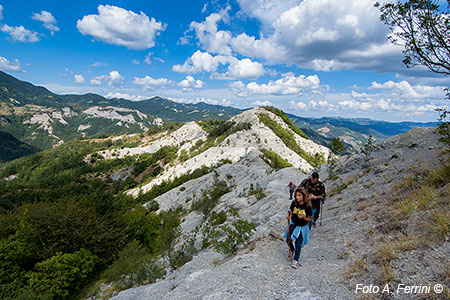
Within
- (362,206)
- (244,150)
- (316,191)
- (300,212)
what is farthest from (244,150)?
(300,212)

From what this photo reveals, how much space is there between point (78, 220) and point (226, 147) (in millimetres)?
41691

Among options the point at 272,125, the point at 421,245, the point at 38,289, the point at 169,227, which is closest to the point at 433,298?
the point at 421,245

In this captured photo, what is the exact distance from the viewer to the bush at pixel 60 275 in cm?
1914

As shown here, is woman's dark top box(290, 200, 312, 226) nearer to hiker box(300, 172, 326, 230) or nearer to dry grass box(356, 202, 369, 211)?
hiker box(300, 172, 326, 230)

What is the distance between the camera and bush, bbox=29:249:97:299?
19142 mm

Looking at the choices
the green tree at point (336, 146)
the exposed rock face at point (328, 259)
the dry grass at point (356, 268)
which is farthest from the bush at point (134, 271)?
the green tree at point (336, 146)

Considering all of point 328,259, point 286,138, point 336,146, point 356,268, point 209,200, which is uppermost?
point 336,146

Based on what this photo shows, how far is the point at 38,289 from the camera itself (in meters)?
18.9

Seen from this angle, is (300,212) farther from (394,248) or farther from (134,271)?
(134,271)

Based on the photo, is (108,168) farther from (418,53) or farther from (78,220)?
(418,53)

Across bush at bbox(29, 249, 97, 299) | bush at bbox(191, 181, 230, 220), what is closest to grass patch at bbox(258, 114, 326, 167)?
bush at bbox(191, 181, 230, 220)

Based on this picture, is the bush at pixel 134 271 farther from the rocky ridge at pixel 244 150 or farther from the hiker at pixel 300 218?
the rocky ridge at pixel 244 150

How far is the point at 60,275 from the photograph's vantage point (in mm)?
19812

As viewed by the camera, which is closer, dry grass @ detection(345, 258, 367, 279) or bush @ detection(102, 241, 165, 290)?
dry grass @ detection(345, 258, 367, 279)
